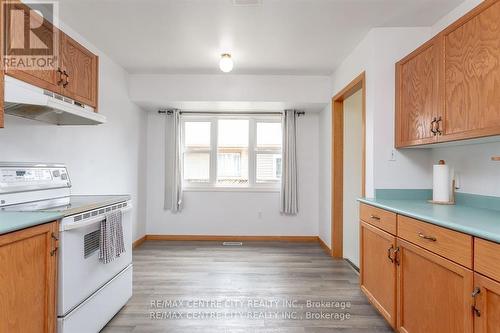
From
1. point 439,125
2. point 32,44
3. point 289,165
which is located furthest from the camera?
point 289,165

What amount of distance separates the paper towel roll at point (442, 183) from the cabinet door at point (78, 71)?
9.88ft

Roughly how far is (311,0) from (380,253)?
203cm

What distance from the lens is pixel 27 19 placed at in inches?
66.1

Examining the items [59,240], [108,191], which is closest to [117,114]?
[108,191]

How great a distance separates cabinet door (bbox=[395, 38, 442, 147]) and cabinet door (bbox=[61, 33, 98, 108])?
2.77 metres

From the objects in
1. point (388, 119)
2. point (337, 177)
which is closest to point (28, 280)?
point (388, 119)

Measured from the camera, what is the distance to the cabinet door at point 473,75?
1528 millimetres

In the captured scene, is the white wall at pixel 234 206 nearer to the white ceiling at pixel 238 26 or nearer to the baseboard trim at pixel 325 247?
the baseboard trim at pixel 325 247

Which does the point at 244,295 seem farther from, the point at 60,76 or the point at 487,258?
the point at 60,76

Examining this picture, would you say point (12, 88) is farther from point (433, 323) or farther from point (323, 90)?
point (323, 90)

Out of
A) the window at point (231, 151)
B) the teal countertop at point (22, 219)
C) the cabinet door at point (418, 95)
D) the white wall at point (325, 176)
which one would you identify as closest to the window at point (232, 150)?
the window at point (231, 151)

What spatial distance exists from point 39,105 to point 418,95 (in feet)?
9.07

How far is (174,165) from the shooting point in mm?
4426

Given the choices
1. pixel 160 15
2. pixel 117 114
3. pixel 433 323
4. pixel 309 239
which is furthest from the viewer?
pixel 309 239
